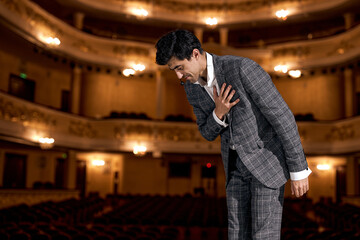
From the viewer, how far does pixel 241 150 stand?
194 centimetres

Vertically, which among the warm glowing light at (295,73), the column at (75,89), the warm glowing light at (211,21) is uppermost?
the warm glowing light at (211,21)

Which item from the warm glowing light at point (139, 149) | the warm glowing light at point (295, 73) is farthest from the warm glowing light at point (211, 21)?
the warm glowing light at point (139, 149)

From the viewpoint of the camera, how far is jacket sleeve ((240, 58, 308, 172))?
1859 mm

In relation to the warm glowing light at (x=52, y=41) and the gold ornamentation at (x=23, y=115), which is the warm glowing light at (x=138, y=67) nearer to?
the warm glowing light at (x=52, y=41)

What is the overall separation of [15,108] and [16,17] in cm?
338

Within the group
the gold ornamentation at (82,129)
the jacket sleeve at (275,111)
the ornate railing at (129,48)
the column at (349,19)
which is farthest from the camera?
the column at (349,19)

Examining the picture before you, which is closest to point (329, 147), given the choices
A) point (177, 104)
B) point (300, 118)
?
point (300, 118)

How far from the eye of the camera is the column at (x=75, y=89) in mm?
20516

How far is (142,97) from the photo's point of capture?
23.4m

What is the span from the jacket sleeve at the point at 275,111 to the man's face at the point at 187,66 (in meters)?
0.24

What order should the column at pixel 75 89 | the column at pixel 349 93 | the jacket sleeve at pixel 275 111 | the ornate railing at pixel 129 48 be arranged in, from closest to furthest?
the jacket sleeve at pixel 275 111 < the ornate railing at pixel 129 48 < the column at pixel 349 93 < the column at pixel 75 89

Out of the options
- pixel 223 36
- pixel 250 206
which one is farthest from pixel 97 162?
pixel 250 206

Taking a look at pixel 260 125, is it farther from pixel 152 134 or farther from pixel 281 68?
pixel 281 68

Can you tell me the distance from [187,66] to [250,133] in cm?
45
